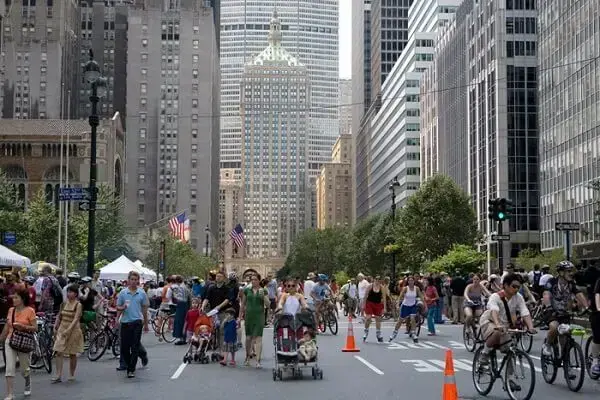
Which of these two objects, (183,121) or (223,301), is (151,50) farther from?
(223,301)

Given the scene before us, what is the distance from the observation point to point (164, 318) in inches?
1022

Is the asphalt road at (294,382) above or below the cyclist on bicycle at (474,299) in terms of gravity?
below

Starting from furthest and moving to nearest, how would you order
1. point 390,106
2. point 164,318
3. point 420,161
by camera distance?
point 390,106 → point 420,161 → point 164,318

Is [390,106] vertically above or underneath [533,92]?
above

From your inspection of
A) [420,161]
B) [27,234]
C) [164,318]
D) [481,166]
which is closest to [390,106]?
[420,161]

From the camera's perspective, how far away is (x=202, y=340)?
58.9 ft

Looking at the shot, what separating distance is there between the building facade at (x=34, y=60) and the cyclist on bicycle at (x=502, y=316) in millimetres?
123083

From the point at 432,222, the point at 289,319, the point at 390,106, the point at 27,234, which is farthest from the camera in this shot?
the point at 390,106

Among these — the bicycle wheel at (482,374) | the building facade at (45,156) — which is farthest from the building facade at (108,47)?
the bicycle wheel at (482,374)

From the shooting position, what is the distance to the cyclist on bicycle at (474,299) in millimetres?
20078

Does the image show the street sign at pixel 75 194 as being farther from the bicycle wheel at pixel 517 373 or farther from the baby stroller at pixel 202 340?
the bicycle wheel at pixel 517 373

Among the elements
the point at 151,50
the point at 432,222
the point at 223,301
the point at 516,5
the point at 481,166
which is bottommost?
the point at 223,301

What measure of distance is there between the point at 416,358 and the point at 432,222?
47.3 m

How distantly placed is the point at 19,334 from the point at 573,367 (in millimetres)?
8267
